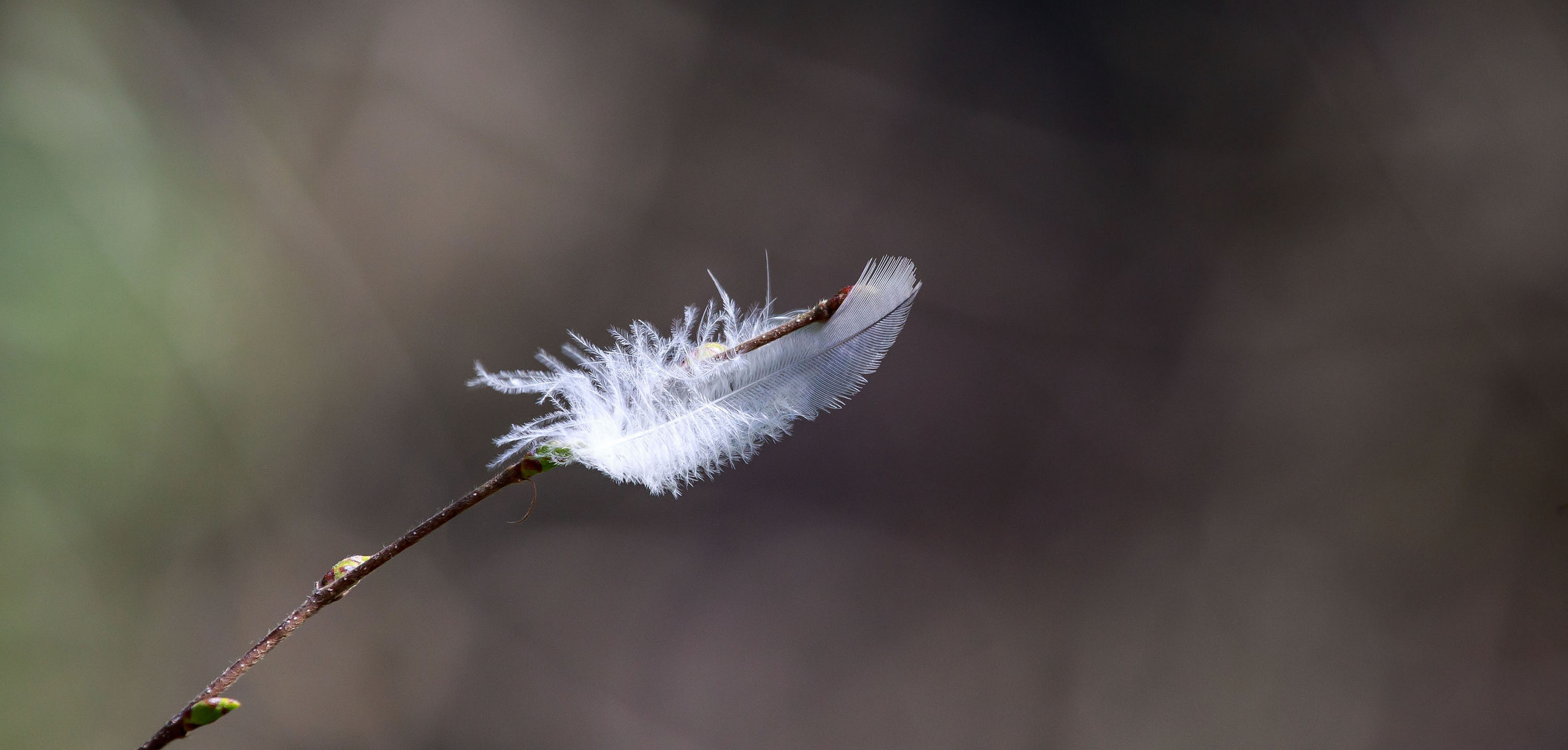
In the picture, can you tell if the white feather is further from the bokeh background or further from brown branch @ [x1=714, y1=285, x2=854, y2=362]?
the bokeh background

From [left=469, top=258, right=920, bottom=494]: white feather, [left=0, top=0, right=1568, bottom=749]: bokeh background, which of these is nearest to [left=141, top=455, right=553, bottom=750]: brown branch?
[left=469, top=258, right=920, bottom=494]: white feather

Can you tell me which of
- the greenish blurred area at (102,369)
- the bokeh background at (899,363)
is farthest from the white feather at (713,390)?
the greenish blurred area at (102,369)

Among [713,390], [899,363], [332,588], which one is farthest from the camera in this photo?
[899,363]

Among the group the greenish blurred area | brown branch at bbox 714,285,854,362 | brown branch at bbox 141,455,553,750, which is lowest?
brown branch at bbox 714,285,854,362

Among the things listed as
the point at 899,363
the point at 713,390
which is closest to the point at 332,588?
the point at 713,390

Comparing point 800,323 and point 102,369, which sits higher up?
point 102,369

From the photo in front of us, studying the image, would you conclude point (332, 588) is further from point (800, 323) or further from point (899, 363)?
point (899, 363)
